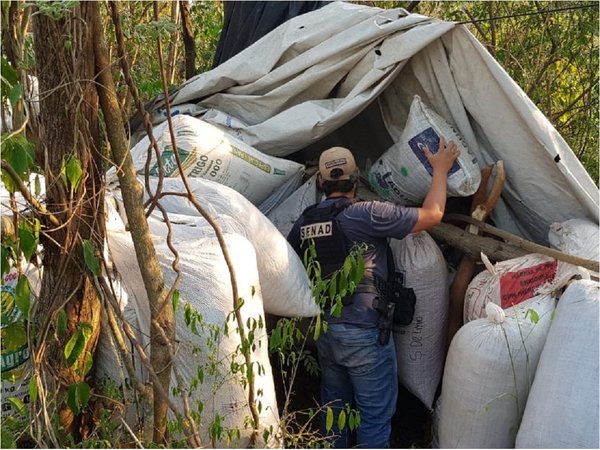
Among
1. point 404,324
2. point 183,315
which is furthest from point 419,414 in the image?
point 183,315

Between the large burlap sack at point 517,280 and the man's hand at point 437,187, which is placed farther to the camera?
the man's hand at point 437,187

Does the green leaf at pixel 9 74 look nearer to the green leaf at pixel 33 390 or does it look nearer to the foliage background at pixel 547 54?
the green leaf at pixel 33 390

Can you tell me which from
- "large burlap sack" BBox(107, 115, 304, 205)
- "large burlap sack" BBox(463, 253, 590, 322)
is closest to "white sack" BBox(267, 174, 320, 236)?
"large burlap sack" BBox(107, 115, 304, 205)

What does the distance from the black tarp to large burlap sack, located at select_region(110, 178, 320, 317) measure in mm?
1621

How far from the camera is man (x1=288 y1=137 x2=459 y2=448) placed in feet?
8.98

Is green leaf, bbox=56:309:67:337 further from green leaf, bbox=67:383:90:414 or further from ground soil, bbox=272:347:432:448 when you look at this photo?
ground soil, bbox=272:347:432:448

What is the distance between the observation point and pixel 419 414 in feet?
10.8

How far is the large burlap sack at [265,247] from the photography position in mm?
2520

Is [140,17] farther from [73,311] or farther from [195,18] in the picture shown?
[73,311]

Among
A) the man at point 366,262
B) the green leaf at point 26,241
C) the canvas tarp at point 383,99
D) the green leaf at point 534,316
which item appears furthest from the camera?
the canvas tarp at point 383,99

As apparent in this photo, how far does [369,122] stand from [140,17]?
1.54 metres

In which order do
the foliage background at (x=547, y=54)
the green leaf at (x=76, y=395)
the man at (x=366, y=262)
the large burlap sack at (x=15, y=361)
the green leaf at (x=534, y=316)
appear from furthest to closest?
the foliage background at (x=547, y=54), the man at (x=366, y=262), the green leaf at (x=534, y=316), the large burlap sack at (x=15, y=361), the green leaf at (x=76, y=395)

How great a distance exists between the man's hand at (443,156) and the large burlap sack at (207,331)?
0.94m

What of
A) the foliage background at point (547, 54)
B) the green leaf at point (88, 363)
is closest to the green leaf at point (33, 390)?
the green leaf at point (88, 363)
